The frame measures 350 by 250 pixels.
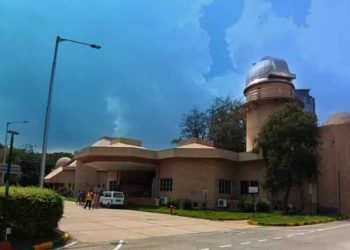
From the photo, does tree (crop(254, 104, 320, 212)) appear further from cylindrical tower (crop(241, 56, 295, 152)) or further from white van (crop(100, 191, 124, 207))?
white van (crop(100, 191, 124, 207))

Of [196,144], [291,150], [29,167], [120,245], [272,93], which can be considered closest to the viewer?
[120,245]

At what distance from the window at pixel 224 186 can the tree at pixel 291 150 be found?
683cm

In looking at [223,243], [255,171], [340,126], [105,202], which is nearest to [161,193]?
[105,202]

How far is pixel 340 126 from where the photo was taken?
4678 centimetres

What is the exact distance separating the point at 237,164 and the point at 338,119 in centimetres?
1165

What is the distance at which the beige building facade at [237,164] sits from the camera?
46625mm

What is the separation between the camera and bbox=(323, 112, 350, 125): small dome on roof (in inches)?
1909

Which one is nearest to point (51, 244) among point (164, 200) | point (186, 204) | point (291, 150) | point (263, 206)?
point (186, 204)

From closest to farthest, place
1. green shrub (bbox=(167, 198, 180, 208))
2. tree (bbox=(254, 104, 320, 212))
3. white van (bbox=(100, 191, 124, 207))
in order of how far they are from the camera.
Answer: tree (bbox=(254, 104, 320, 212)) < green shrub (bbox=(167, 198, 180, 208)) < white van (bbox=(100, 191, 124, 207))

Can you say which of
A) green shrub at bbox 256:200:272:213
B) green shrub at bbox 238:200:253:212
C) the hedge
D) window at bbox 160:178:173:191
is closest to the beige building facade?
window at bbox 160:178:173:191

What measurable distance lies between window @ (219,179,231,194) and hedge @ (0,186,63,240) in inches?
1335

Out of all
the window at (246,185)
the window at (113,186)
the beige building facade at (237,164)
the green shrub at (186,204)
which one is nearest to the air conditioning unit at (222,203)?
the beige building facade at (237,164)

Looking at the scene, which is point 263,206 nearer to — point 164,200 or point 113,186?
point 164,200

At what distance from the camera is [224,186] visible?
49.8 m
